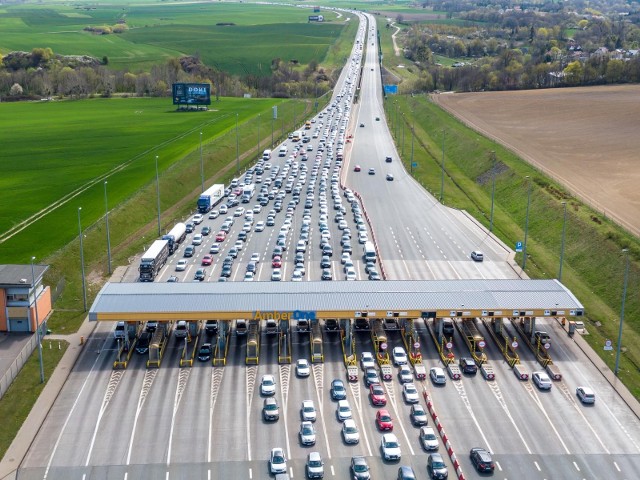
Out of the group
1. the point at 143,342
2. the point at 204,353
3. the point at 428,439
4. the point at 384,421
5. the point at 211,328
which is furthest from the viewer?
the point at 211,328

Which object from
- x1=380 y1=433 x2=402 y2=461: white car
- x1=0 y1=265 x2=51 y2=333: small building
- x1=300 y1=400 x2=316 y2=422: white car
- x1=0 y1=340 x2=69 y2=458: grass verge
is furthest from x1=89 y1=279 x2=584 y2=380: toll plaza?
x1=380 y1=433 x2=402 y2=461: white car

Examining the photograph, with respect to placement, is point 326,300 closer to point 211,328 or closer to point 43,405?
A: point 211,328

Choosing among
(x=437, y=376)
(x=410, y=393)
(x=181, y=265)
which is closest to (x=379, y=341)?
(x=437, y=376)

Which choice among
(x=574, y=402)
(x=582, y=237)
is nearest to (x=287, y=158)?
(x=582, y=237)

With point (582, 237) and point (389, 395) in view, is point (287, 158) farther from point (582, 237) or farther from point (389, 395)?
point (389, 395)

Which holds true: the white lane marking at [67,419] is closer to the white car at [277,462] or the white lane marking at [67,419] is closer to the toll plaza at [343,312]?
the toll plaza at [343,312]

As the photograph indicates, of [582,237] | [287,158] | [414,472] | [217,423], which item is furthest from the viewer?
[287,158]

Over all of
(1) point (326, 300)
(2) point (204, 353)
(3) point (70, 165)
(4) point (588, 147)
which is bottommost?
(3) point (70, 165)
